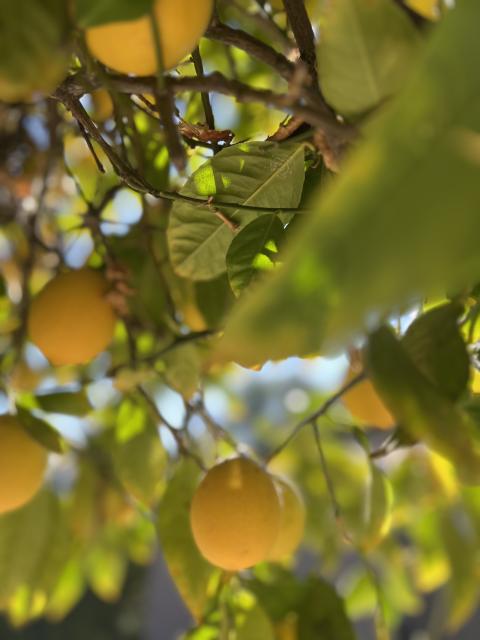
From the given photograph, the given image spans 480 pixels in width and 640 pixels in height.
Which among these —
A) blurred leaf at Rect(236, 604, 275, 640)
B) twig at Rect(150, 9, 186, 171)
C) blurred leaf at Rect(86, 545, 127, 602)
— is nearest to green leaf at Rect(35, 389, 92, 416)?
blurred leaf at Rect(236, 604, 275, 640)

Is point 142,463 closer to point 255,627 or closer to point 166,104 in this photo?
point 255,627

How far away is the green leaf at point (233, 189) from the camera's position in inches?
18.1

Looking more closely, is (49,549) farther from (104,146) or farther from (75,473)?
(104,146)

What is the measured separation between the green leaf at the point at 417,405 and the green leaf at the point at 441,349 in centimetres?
6

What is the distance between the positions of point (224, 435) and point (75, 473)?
497 mm

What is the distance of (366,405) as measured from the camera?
2.26ft

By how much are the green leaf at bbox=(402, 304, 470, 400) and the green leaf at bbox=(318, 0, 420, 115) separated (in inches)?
5.1

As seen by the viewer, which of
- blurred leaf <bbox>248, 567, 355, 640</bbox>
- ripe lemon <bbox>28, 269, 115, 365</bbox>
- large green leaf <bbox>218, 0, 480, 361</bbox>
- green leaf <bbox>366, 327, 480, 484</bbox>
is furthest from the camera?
blurred leaf <bbox>248, 567, 355, 640</bbox>

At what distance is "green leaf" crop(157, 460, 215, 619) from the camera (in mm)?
638

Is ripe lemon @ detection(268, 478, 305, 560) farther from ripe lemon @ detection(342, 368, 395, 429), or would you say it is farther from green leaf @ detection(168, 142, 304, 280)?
green leaf @ detection(168, 142, 304, 280)

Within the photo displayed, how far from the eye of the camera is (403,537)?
1955mm

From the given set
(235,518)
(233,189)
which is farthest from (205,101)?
(235,518)

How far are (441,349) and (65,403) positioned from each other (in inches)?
14.7

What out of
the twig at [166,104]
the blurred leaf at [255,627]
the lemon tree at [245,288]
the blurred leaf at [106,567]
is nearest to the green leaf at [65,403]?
the lemon tree at [245,288]
